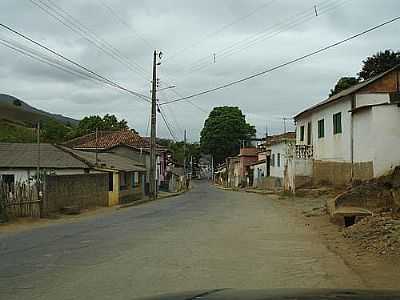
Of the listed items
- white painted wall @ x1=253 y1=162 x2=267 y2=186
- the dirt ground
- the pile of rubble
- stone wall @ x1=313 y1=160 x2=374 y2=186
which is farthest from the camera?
white painted wall @ x1=253 y1=162 x2=267 y2=186

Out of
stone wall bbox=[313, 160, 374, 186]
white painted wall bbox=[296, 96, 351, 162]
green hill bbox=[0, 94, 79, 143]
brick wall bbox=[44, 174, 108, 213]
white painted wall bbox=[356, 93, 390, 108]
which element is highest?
green hill bbox=[0, 94, 79, 143]

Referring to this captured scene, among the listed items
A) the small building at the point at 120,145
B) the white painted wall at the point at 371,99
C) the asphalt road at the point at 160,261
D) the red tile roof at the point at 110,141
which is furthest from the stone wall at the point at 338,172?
the red tile roof at the point at 110,141

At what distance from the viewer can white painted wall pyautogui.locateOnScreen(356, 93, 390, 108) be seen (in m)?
32.6

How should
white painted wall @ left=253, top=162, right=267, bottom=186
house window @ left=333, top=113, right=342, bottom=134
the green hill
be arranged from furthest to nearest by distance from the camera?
1. the green hill
2. white painted wall @ left=253, top=162, right=267, bottom=186
3. house window @ left=333, top=113, right=342, bottom=134

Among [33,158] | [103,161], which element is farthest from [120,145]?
[33,158]

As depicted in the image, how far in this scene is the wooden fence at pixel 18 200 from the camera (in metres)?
22.7

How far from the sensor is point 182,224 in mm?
20297

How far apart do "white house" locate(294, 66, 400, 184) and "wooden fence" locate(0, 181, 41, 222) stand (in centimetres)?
1583

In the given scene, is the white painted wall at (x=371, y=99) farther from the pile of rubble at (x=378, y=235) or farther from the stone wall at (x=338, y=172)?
the pile of rubble at (x=378, y=235)

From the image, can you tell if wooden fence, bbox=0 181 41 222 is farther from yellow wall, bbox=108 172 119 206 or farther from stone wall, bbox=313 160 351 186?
stone wall, bbox=313 160 351 186

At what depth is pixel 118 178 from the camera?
1590 inches

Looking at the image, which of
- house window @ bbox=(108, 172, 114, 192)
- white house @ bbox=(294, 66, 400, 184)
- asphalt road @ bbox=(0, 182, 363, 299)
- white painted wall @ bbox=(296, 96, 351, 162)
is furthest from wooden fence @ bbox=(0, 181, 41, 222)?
white painted wall @ bbox=(296, 96, 351, 162)

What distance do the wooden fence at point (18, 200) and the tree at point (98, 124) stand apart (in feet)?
191

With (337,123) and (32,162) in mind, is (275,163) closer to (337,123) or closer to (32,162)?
(337,123)
